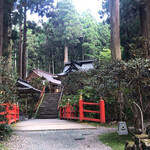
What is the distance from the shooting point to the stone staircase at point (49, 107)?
14363 millimetres

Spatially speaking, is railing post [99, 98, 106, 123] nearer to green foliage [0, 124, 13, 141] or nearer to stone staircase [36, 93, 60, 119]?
green foliage [0, 124, 13, 141]

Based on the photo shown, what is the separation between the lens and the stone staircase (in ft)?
47.1

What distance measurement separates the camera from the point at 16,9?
12227 mm

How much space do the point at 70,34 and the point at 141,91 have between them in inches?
1007

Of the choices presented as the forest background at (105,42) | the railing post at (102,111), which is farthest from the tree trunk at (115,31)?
the railing post at (102,111)

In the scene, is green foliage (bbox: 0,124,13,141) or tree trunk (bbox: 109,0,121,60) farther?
tree trunk (bbox: 109,0,121,60)

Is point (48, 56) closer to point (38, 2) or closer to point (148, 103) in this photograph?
point (38, 2)

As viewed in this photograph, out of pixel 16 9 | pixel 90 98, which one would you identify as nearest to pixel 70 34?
pixel 16 9

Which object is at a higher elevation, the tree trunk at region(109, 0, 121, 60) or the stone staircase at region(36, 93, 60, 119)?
the tree trunk at region(109, 0, 121, 60)

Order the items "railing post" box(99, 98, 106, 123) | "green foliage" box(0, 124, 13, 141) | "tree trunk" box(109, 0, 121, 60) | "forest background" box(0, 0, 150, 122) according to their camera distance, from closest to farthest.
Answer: "forest background" box(0, 0, 150, 122), "green foliage" box(0, 124, 13, 141), "tree trunk" box(109, 0, 121, 60), "railing post" box(99, 98, 106, 123)

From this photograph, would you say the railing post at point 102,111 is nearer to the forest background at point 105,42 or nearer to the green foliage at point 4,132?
the forest background at point 105,42

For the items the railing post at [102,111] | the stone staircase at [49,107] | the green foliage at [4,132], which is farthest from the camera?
the stone staircase at [49,107]

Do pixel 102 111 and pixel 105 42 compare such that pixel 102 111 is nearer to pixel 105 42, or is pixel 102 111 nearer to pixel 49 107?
pixel 49 107

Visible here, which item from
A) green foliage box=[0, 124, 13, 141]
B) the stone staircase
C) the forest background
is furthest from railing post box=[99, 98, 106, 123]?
the stone staircase
